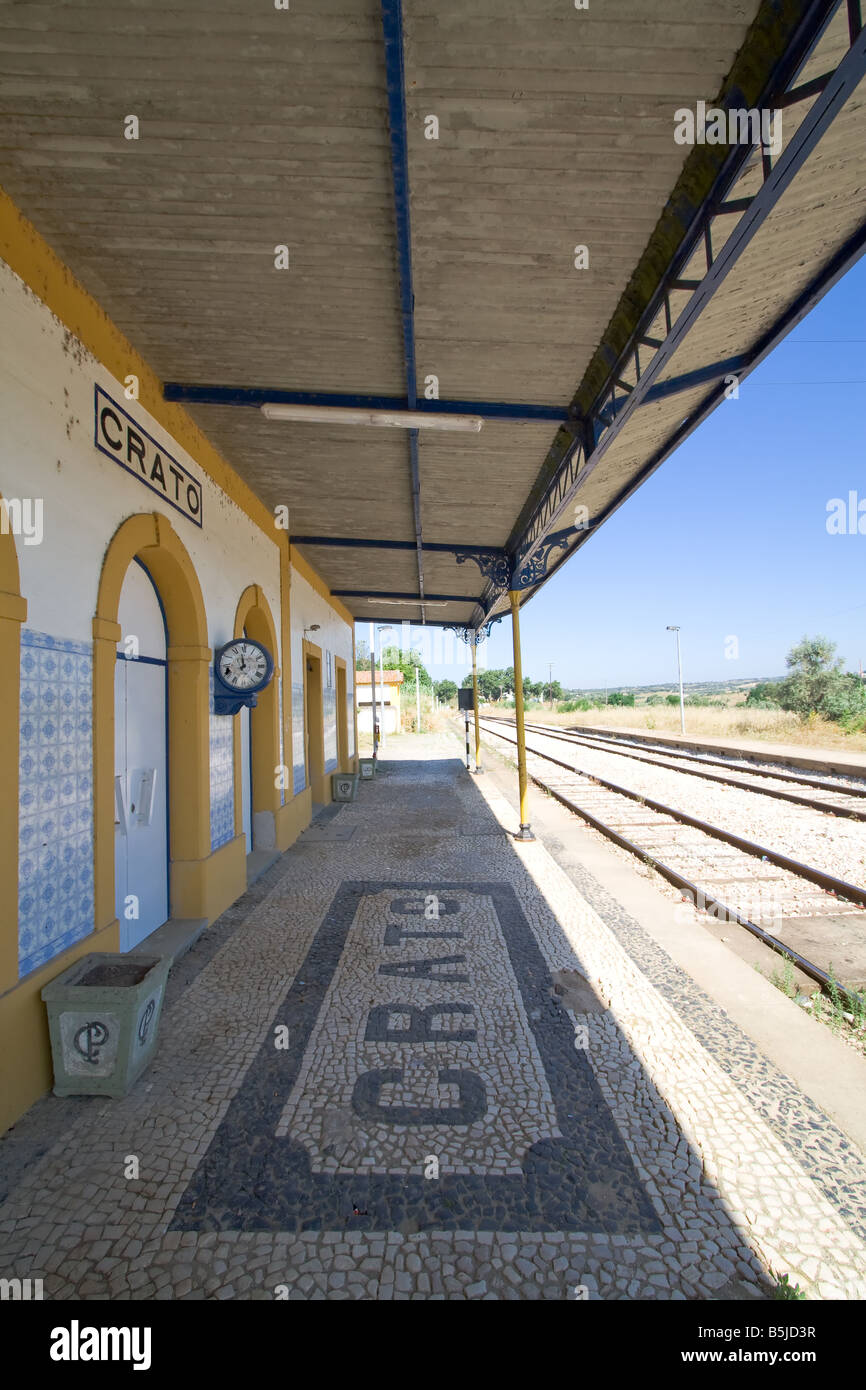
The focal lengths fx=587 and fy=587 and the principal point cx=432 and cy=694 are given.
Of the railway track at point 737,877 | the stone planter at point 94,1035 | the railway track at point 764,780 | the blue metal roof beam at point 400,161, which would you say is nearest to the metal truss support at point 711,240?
the blue metal roof beam at point 400,161

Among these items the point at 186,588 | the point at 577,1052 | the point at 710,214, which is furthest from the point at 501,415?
the point at 577,1052

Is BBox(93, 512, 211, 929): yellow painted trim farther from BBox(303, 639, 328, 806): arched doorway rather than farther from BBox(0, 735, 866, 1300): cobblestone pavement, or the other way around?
BBox(303, 639, 328, 806): arched doorway

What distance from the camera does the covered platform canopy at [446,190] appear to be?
2.36m

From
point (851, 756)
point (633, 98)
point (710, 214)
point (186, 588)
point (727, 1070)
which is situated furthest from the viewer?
point (851, 756)

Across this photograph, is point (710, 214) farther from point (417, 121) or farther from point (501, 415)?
point (501, 415)

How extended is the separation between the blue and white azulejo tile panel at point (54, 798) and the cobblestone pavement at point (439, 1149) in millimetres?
925

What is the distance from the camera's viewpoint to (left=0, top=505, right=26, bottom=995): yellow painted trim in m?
2.91

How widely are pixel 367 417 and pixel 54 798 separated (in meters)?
3.82

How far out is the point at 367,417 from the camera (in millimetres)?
5098

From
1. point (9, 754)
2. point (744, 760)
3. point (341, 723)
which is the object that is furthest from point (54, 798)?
point (744, 760)

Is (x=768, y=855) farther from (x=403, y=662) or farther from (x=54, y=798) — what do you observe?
(x=403, y=662)

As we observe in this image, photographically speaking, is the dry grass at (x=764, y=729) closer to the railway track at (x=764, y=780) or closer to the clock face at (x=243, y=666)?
the railway track at (x=764, y=780)
